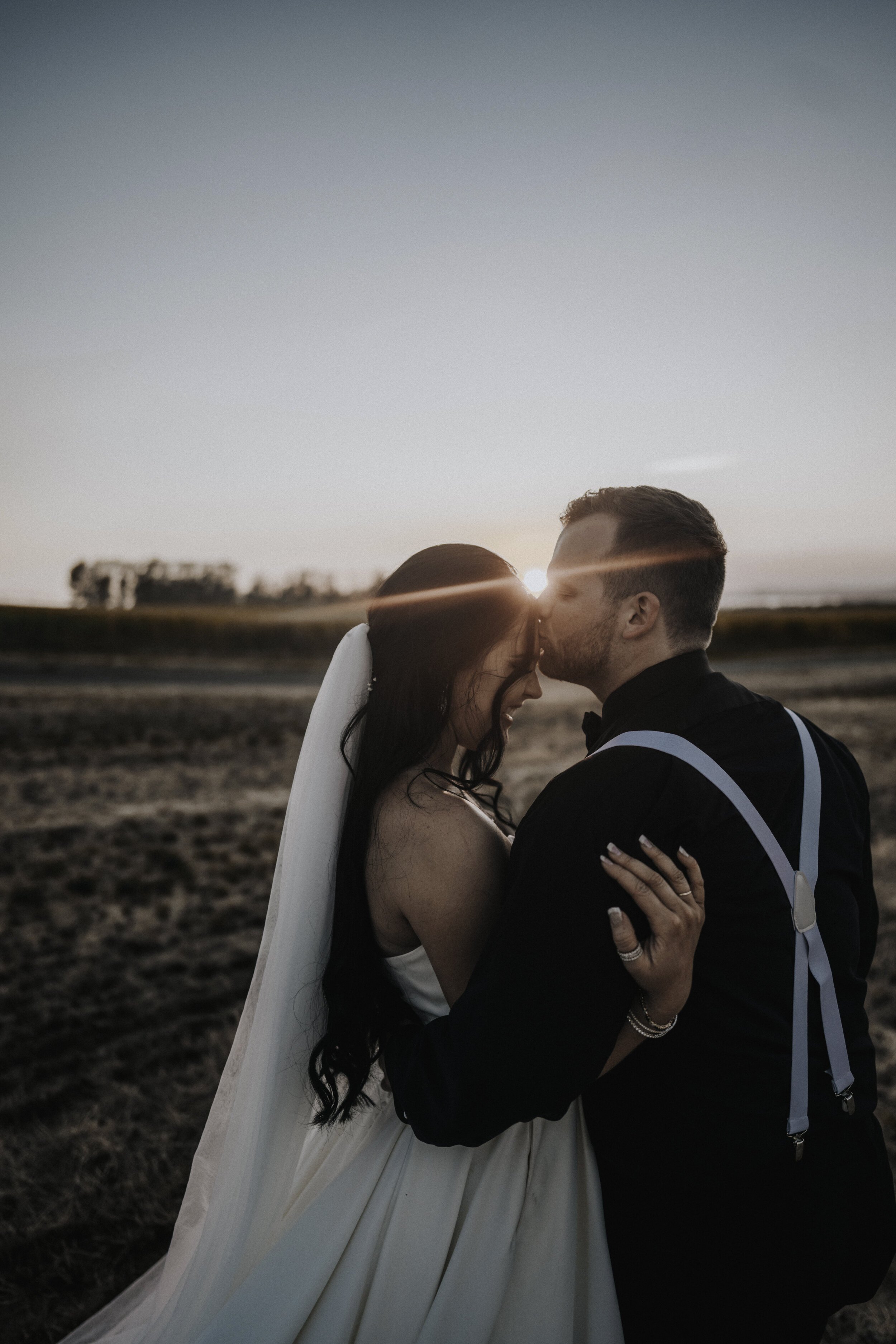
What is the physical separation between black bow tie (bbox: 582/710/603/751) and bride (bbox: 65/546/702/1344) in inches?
8.2

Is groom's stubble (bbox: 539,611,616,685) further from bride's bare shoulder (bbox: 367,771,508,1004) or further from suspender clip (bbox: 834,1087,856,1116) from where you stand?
suspender clip (bbox: 834,1087,856,1116)

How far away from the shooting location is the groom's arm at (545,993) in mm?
1612

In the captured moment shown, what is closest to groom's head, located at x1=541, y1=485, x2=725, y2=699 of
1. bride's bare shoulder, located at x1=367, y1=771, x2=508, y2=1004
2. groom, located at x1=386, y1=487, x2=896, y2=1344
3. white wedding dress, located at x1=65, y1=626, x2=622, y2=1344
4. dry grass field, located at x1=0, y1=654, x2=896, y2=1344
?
groom, located at x1=386, y1=487, x2=896, y2=1344

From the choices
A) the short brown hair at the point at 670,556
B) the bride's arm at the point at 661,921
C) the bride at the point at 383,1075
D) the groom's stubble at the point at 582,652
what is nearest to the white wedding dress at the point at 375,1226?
the bride at the point at 383,1075

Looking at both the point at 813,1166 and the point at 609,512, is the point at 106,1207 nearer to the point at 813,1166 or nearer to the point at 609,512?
the point at 813,1166

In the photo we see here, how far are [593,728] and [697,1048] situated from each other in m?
0.95

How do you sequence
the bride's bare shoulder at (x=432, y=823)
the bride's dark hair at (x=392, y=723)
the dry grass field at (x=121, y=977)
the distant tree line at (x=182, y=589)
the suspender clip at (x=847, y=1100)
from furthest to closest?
the distant tree line at (x=182, y=589)
the dry grass field at (x=121, y=977)
the bride's dark hair at (x=392, y=723)
the bride's bare shoulder at (x=432, y=823)
the suspender clip at (x=847, y=1100)

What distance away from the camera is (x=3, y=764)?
12.5m

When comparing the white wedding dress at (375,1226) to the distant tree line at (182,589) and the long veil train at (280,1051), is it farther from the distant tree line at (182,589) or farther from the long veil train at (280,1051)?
the distant tree line at (182,589)

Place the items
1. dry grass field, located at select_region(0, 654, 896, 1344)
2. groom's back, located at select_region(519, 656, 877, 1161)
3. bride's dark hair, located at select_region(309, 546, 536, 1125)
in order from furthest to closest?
dry grass field, located at select_region(0, 654, 896, 1344) → bride's dark hair, located at select_region(309, 546, 536, 1125) → groom's back, located at select_region(519, 656, 877, 1161)

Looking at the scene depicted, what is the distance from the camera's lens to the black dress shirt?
5.33 ft

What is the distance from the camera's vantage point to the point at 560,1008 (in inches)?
63.8

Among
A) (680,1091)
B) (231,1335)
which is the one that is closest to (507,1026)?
(680,1091)

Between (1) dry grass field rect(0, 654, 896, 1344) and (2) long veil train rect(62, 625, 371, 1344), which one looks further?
(1) dry grass field rect(0, 654, 896, 1344)
